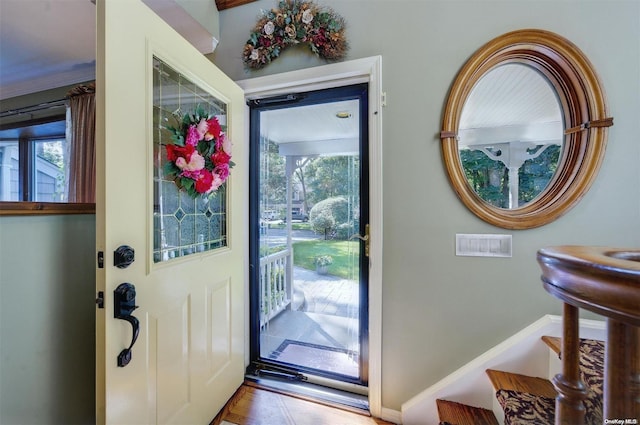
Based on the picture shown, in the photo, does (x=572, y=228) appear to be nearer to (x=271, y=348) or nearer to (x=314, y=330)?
(x=314, y=330)

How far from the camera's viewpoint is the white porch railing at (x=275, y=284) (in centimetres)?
185

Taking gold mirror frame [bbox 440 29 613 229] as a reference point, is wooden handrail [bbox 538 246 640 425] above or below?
below

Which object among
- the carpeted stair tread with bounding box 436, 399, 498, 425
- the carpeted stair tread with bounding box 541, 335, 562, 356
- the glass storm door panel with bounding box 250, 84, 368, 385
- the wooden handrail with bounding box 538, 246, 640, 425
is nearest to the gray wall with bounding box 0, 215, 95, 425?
the glass storm door panel with bounding box 250, 84, 368, 385

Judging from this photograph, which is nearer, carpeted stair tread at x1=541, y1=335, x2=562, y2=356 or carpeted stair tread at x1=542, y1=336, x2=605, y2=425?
carpeted stair tread at x1=542, y1=336, x2=605, y2=425

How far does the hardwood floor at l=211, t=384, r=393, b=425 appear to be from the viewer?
133 centimetres

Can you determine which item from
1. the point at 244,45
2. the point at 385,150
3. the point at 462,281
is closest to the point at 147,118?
the point at 244,45

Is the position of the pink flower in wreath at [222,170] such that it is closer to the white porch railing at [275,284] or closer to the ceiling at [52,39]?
the white porch railing at [275,284]

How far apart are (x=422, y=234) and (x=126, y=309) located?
135 centimetres

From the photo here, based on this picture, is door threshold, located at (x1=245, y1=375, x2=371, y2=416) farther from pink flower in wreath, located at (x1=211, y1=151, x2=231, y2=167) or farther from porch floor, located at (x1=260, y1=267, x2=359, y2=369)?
pink flower in wreath, located at (x1=211, y1=151, x2=231, y2=167)

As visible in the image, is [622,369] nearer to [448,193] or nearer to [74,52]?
[448,193]

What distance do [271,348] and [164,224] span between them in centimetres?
130

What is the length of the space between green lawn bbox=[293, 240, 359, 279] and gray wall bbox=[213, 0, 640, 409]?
11.6 inches

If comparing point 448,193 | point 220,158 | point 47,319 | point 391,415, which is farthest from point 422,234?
point 47,319

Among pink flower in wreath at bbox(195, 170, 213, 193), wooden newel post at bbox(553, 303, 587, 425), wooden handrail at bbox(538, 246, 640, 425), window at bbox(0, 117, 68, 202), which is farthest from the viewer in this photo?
window at bbox(0, 117, 68, 202)
